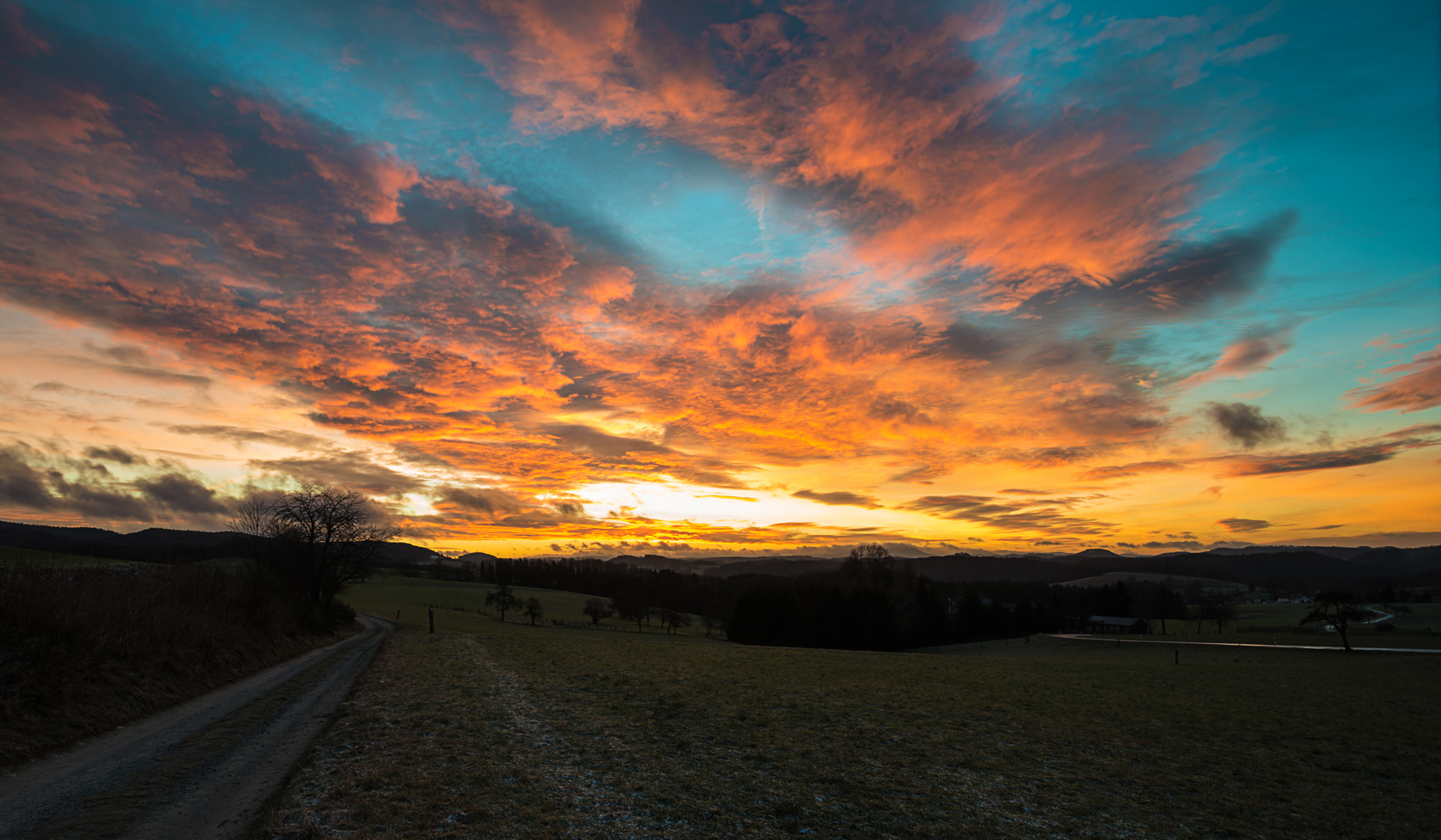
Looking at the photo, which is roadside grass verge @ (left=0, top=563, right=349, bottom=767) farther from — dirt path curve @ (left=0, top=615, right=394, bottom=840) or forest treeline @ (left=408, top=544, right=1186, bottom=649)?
forest treeline @ (left=408, top=544, right=1186, bottom=649)

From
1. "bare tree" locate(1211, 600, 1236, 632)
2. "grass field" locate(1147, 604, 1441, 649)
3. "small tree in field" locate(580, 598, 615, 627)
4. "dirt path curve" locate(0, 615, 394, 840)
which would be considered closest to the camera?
"dirt path curve" locate(0, 615, 394, 840)

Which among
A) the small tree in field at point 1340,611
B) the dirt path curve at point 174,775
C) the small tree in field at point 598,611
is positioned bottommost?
the small tree in field at point 598,611

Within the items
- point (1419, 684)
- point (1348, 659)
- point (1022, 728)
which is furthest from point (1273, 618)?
point (1022, 728)

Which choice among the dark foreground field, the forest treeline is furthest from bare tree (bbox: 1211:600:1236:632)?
the dark foreground field

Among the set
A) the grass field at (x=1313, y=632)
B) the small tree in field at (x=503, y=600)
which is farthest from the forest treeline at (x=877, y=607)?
the small tree in field at (x=503, y=600)

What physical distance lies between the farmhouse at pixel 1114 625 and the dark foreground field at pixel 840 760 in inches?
3636

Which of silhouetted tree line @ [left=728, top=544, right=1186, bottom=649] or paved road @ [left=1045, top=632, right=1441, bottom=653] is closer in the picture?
paved road @ [left=1045, top=632, right=1441, bottom=653]

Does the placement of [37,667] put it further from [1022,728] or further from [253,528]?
[253,528]

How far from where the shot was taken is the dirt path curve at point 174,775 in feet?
27.4

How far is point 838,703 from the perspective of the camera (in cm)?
1888

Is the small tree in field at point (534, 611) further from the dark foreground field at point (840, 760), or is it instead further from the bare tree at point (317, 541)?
the dark foreground field at point (840, 760)

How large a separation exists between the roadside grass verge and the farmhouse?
4710 inches

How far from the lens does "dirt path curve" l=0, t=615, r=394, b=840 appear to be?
27.4 ft

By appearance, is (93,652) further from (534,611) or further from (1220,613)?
(1220,613)
